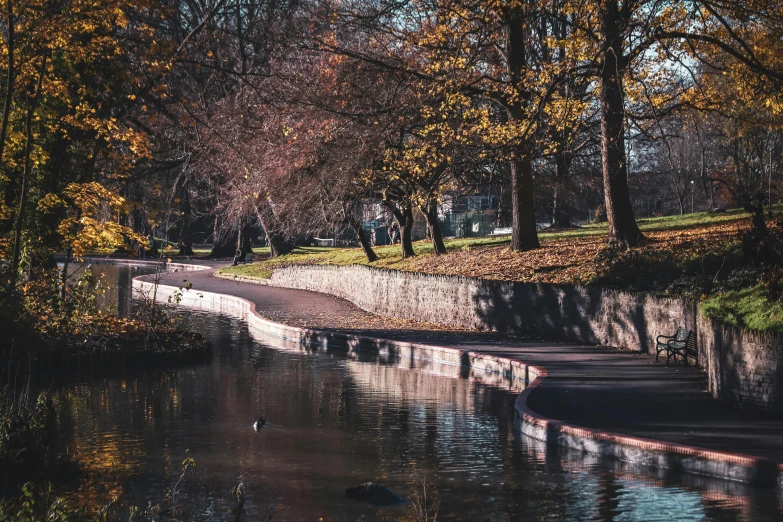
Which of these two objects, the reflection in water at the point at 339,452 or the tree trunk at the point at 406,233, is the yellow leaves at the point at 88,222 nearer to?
the reflection in water at the point at 339,452

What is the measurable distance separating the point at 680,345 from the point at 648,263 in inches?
181

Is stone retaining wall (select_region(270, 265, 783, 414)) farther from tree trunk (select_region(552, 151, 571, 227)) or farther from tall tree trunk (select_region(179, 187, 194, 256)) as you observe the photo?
tall tree trunk (select_region(179, 187, 194, 256))

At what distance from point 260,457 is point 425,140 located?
20.0m

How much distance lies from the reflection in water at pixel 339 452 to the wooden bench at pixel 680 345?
10.1ft

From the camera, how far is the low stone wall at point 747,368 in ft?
43.8

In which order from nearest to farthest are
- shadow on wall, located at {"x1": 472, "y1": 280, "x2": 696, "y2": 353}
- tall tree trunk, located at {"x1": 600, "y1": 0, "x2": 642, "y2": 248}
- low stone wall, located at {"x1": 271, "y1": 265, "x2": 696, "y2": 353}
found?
1. shadow on wall, located at {"x1": 472, "y1": 280, "x2": 696, "y2": 353}
2. low stone wall, located at {"x1": 271, "y1": 265, "x2": 696, "y2": 353}
3. tall tree trunk, located at {"x1": 600, "y1": 0, "x2": 642, "y2": 248}

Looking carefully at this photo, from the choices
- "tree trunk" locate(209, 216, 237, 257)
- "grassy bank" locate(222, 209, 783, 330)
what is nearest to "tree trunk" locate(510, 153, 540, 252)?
"grassy bank" locate(222, 209, 783, 330)

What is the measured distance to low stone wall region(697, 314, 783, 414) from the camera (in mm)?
13344

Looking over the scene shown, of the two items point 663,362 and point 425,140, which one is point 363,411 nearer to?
point 663,362

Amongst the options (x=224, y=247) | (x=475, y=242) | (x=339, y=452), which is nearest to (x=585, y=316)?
(x=339, y=452)

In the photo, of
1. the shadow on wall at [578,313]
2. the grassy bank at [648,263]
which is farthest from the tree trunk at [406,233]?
the shadow on wall at [578,313]

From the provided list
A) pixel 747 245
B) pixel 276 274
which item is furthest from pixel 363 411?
pixel 276 274

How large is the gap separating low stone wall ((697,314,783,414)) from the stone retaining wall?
1cm

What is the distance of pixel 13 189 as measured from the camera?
19.5m
